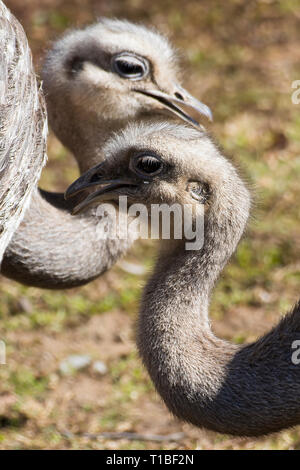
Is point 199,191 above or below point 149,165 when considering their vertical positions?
below

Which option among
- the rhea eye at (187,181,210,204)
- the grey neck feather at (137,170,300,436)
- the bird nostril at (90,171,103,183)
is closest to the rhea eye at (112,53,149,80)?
the bird nostril at (90,171,103,183)

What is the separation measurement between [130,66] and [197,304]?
1.49m

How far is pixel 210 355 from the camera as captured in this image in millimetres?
3334

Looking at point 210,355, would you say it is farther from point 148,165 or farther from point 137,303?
Result: point 148,165

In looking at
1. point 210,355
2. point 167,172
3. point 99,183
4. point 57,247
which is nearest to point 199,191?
point 167,172

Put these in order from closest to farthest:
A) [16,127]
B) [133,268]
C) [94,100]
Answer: [16,127] → [94,100] → [133,268]

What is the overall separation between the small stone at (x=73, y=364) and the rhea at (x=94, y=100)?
2.89 ft

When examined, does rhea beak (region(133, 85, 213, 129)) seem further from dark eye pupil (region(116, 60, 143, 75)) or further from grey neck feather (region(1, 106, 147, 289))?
grey neck feather (region(1, 106, 147, 289))

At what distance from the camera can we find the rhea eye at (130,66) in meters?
4.37

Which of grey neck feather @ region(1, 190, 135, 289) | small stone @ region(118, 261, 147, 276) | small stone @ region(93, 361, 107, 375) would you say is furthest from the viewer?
small stone @ region(118, 261, 147, 276)

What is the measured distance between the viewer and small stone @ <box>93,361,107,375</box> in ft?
16.2

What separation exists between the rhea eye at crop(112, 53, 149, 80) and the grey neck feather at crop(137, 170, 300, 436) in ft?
4.00

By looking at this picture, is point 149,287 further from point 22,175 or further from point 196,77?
point 196,77

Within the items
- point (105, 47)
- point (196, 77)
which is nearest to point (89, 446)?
point (105, 47)
